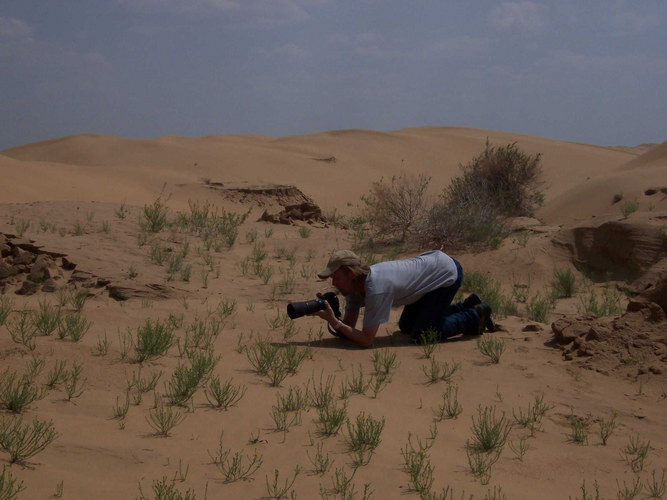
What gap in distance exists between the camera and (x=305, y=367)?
4.74m

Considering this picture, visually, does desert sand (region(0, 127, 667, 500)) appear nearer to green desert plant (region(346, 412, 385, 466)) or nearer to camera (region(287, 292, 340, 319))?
green desert plant (region(346, 412, 385, 466))

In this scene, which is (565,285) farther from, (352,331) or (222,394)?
(222,394)

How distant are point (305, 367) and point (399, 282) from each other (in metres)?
1.00

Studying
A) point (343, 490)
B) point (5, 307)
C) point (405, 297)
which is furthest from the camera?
point (5, 307)

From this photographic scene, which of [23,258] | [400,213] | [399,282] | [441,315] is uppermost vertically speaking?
[400,213]

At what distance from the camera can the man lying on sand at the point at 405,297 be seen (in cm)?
494

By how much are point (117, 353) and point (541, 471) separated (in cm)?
297

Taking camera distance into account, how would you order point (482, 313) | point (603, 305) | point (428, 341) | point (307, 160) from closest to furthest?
1. point (428, 341)
2. point (482, 313)
3. point (603, 305)
4. point (307, 160)

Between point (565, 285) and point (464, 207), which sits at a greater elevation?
point (464, 207)

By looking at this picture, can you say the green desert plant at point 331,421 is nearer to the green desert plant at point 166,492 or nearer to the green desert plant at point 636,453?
the green desert plant at point 166,492

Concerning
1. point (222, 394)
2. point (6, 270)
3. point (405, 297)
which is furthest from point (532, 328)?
point (6, 270)

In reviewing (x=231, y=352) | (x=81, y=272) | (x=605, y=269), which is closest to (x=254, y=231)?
(x=81, y=272)

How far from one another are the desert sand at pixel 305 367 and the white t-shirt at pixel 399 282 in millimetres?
357

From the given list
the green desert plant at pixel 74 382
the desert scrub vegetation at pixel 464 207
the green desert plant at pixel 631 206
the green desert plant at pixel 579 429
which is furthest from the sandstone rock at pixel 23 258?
the green desert plant at pixel 631 206
